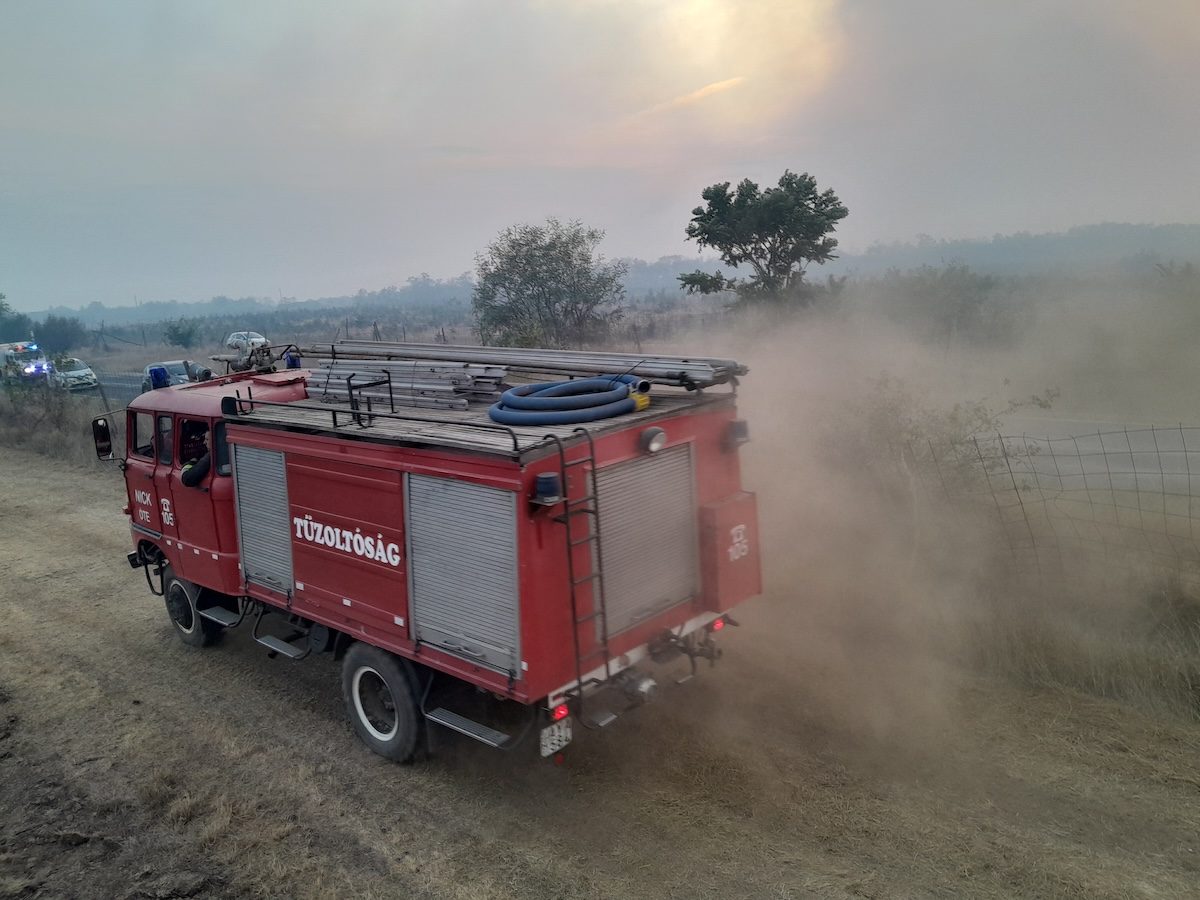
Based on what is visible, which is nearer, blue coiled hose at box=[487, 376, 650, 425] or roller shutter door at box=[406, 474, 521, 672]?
roller shutter door at box=[406, 474, 521, 672]

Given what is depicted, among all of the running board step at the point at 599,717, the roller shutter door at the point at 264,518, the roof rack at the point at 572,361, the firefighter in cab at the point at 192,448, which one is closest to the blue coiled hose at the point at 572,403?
the roof rack at the point at 572,361

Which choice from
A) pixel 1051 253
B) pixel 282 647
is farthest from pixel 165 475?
pixel 1051 253

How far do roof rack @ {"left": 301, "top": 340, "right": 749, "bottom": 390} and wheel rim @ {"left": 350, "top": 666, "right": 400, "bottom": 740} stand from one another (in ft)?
9.18

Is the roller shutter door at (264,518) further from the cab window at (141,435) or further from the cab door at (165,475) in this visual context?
the cab window at (141,435)

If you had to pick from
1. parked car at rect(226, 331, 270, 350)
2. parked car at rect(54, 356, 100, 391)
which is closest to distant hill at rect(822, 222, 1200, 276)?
parked car at rect(226, 331, 270, 350)

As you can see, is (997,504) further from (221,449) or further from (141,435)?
(141,435)

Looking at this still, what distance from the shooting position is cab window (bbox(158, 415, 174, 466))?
8.09m

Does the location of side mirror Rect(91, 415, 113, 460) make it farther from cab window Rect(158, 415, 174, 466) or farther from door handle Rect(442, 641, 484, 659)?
door handle Rect(442, 641, 484, 659)

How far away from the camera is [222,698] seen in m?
7.40

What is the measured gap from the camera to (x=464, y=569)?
16.9 feet

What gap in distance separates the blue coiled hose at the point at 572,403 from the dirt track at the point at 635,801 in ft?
8.67

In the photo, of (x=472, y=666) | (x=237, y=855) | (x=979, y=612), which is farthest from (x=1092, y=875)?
(x=237, y=855)

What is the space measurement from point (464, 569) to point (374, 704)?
200cm

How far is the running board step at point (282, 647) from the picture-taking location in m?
6.85
